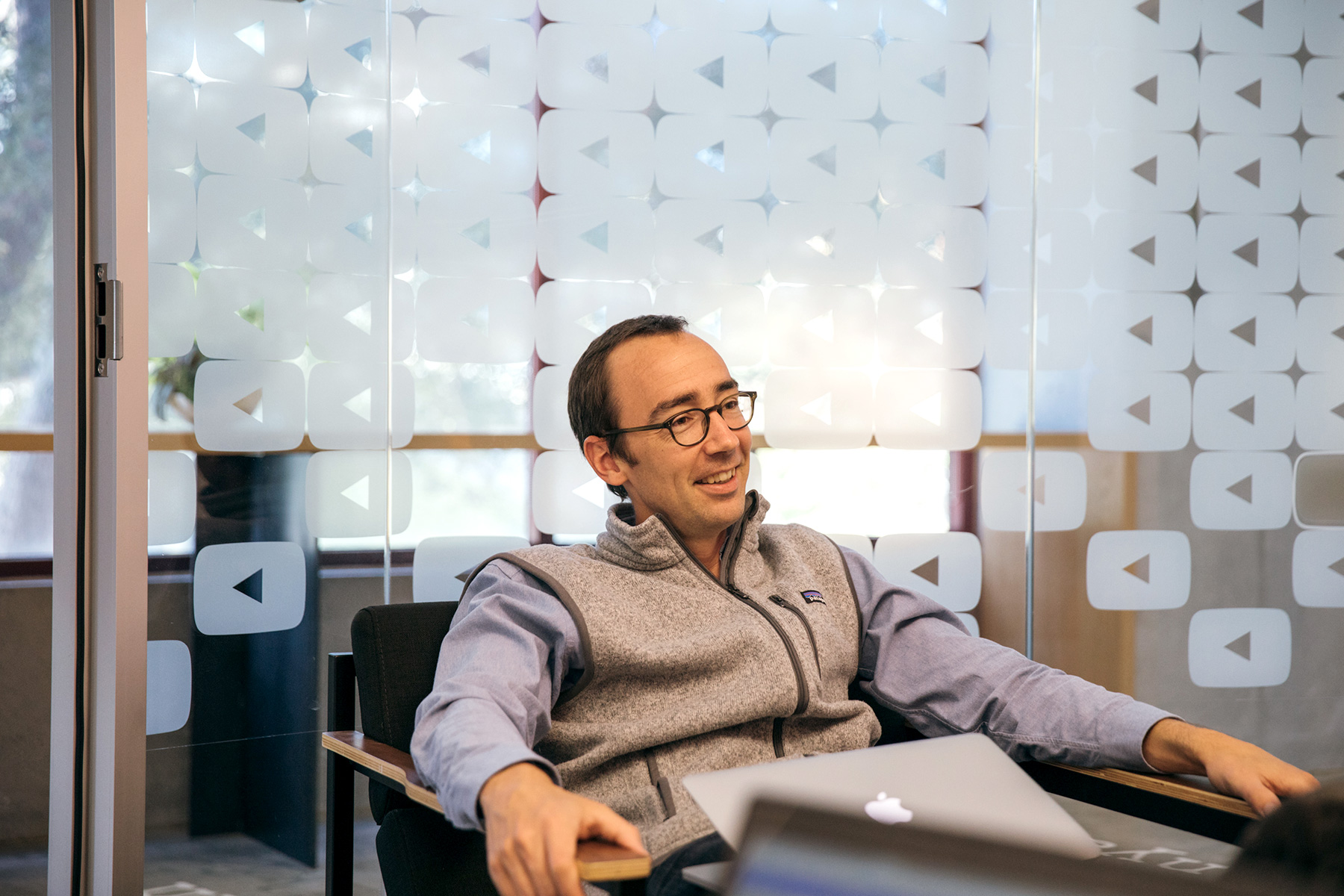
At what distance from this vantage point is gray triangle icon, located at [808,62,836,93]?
292cm

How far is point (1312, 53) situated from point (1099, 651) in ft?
5.90

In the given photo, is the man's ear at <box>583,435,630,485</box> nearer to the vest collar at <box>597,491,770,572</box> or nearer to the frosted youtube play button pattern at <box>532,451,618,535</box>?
the vest collar at <box>597,491,770,572</box>

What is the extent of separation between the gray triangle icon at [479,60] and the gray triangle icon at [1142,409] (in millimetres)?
1938

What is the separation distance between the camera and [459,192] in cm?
268

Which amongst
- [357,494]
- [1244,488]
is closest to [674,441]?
[357,494]

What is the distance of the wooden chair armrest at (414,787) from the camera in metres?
1.01

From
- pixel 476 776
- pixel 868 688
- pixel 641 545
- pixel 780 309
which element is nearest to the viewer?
pixel 476 776

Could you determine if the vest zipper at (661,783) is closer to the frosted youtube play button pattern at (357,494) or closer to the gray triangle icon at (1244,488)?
the frosted youtube play button pattern at (357,494)

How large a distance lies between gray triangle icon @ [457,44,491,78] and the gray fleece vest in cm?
140

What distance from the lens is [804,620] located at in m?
1.71

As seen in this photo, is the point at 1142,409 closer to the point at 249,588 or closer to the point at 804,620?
the point at 804,620

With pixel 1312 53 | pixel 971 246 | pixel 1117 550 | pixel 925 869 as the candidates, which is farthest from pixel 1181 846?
pixel 925 869

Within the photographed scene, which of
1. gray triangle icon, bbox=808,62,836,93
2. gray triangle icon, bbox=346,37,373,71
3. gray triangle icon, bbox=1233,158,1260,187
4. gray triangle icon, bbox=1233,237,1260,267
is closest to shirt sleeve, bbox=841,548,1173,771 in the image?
gray triangle icon, bbox=808,62,836,93

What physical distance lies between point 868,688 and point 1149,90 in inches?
84.7
